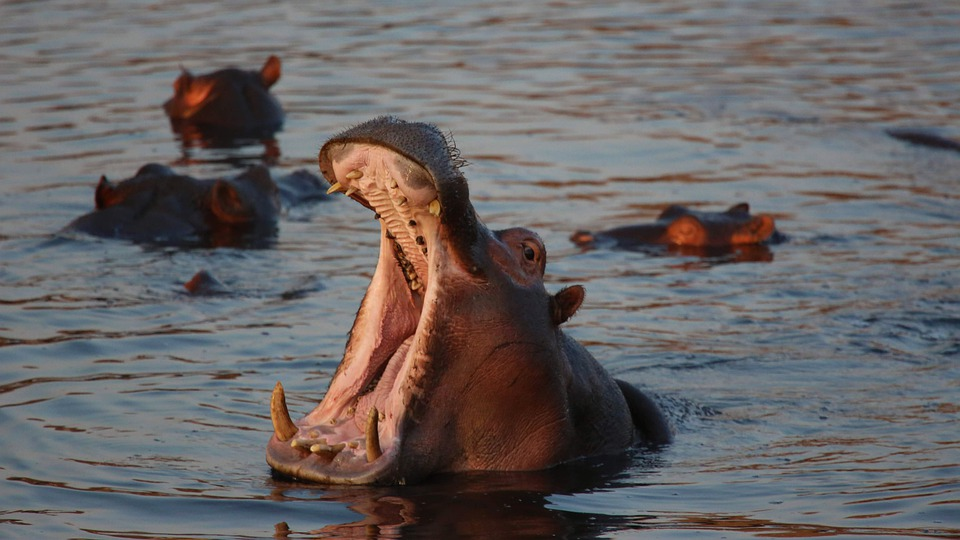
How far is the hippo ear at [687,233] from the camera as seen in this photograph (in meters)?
10.5

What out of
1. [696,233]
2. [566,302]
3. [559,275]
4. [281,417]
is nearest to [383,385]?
[281,417]

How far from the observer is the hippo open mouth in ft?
16.3

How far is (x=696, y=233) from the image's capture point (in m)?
10.5

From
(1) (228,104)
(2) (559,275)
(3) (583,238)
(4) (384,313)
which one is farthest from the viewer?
(1) (228,104)

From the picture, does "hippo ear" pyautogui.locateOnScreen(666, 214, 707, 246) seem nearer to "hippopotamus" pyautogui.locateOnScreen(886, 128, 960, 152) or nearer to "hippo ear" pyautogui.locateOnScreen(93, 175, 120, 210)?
"hippo ear" pyautogui.locateOnScreen(93, 175, 120, 210)

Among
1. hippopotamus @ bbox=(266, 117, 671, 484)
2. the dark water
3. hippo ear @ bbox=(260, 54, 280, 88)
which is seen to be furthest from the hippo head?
hippopotamus @ bbox=(266, 117, 671, 484)

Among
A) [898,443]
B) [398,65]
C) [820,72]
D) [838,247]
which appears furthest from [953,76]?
[898,443]

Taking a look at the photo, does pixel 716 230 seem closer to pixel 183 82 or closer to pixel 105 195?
pixel 105 195

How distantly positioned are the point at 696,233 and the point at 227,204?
311 cm

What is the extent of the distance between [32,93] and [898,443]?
1162 centimetres

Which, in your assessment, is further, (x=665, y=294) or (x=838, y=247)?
(x=838, y=247)

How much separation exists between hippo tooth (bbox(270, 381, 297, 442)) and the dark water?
20 centimetres

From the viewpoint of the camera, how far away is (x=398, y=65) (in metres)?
17.4

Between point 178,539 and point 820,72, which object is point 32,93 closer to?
point 820,72
